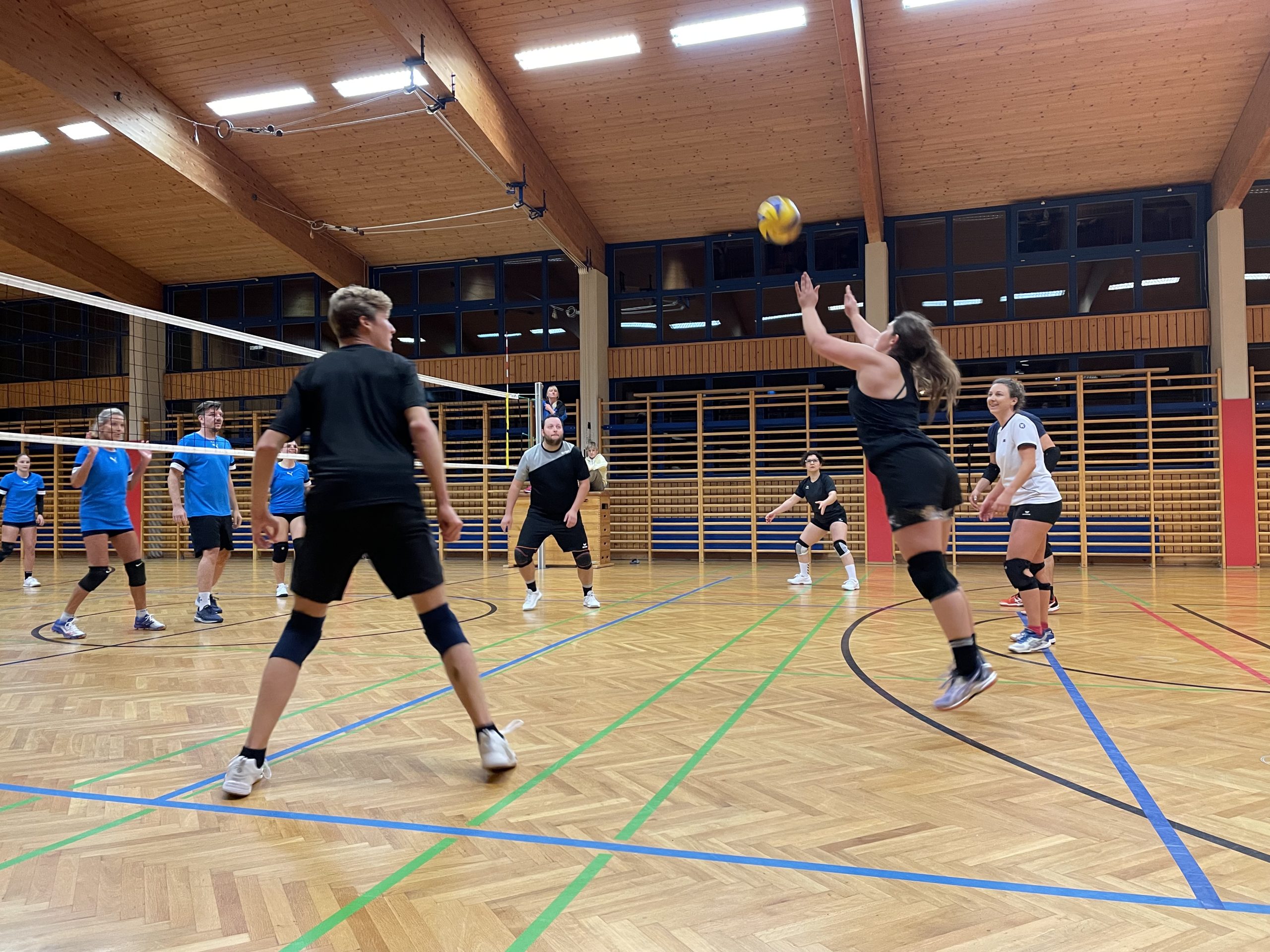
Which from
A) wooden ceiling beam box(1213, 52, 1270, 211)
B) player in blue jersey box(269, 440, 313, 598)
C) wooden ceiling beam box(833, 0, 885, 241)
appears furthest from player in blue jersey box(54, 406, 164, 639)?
wooden ceiling beam box(1213, 52, 1270, 211)

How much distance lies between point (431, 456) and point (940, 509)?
2.13m

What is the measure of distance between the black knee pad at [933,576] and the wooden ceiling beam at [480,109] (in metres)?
9.00

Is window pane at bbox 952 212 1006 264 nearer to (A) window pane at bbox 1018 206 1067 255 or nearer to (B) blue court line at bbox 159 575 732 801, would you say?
(A) window pane at bbox 1018 206 1067 255

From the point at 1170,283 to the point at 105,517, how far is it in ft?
50.2

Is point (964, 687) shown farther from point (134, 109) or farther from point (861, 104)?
point (134, 109)

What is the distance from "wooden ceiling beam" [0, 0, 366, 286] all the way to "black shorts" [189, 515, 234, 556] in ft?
24.0

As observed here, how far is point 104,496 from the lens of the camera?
6176 mm

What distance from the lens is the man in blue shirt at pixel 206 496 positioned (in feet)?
22.5

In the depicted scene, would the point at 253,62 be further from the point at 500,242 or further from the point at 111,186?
the point at 500,242

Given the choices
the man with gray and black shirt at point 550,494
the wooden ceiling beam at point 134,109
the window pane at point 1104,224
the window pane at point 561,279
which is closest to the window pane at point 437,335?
the window pane at point 561,279

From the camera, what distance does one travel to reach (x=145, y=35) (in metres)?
11.4

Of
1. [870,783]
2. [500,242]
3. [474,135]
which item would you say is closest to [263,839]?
[870,783]

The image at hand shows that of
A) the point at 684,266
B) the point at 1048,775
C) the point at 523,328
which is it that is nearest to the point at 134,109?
the point at 523,328

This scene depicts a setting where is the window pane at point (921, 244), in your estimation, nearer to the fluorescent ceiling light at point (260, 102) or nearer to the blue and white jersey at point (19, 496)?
the fluorescent ceiling light at point (260, 102)
